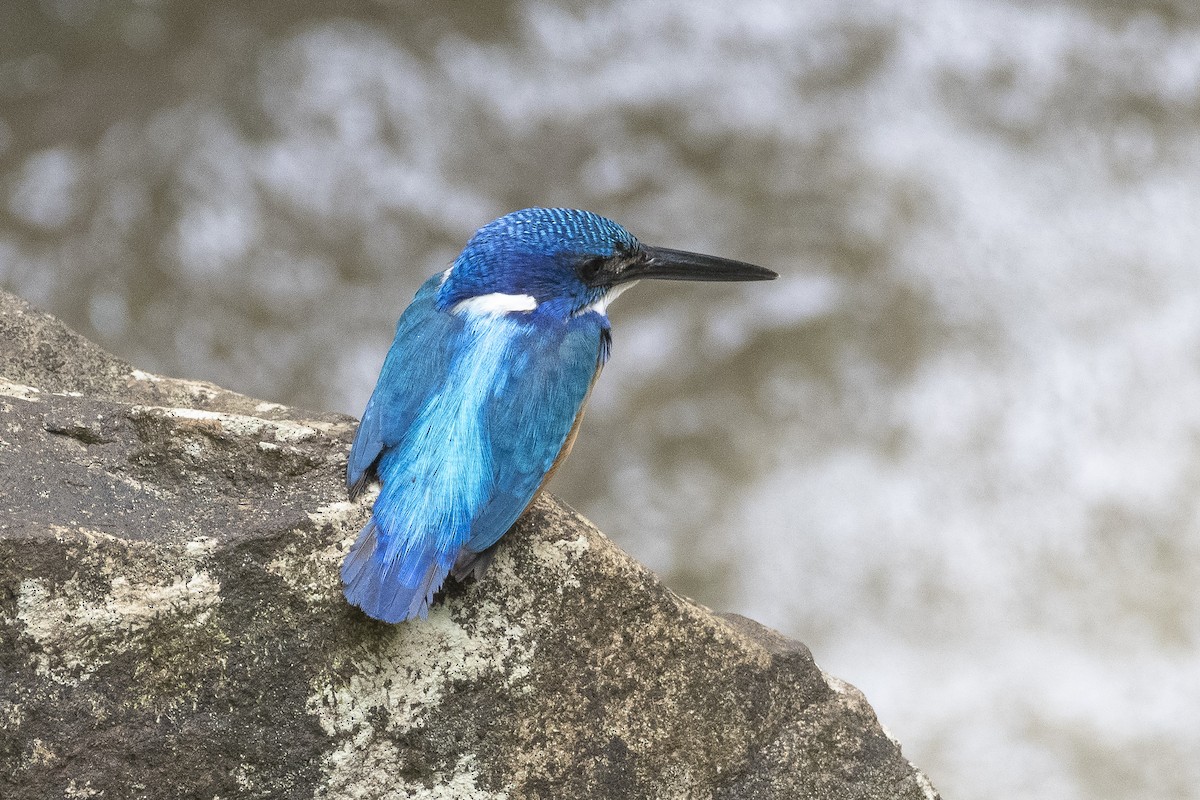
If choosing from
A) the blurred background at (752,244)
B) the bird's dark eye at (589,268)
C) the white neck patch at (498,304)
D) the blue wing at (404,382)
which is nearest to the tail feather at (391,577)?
the blue wing at (404,382)

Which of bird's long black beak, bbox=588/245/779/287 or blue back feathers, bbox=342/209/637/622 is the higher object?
bird's long black beak, bbox=588/245/779/287

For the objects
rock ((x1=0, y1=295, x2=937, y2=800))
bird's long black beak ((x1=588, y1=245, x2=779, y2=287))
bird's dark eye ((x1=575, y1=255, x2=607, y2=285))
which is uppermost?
bird's long black beak ((x1=588, y1=245, x2=779, y2=287))

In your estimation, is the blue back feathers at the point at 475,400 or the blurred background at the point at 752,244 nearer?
the blue back feathers at the point at 475,400

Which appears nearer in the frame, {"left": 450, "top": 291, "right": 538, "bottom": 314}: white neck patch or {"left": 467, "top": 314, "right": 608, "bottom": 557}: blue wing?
{"left": 467, "top": 314, "right": 608, "bottom": 557}: blue wing

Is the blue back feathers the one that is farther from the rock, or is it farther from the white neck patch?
the rock

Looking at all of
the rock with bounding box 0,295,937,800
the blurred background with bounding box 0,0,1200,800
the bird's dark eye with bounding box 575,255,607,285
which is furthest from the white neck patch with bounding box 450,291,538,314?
the blurred background with bounding box 0,0,1200,800

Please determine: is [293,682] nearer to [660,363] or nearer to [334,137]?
[660,363]

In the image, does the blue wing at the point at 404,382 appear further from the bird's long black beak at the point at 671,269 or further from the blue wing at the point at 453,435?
the bird's long black beak at the point at 671,269
